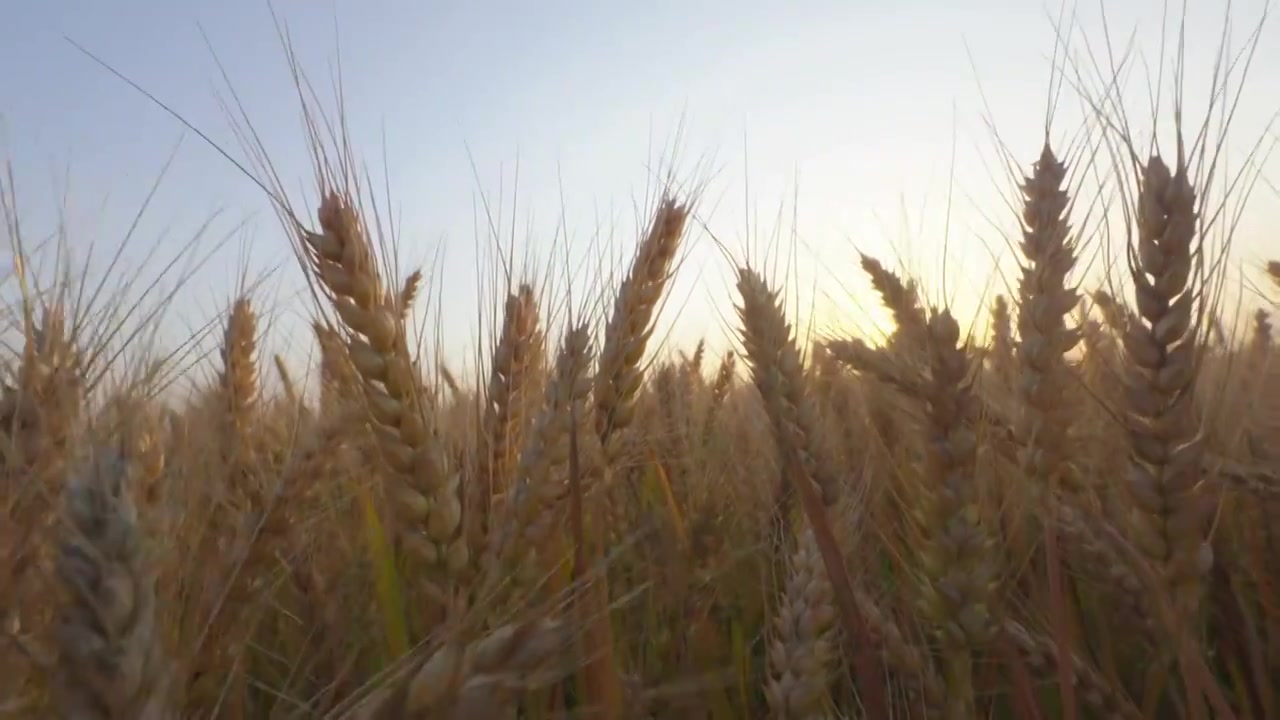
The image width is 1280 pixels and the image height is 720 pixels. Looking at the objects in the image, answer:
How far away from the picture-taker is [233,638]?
1.30 meters

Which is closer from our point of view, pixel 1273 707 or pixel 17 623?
pixel 17 623

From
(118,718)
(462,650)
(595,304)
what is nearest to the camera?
(118,718)

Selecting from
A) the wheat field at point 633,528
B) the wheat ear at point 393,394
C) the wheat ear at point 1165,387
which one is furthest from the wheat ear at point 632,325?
the wheat ear at point 1165,387

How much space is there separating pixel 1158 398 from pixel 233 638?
1.27m

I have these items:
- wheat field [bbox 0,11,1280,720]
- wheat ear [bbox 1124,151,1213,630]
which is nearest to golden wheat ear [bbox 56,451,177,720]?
wheat field [bbox 0,11,1280,720]

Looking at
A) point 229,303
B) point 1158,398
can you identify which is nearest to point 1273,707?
point 1158,398

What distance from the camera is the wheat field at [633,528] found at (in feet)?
3.05

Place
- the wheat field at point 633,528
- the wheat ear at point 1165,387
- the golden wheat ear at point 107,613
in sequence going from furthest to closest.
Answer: the wheat ear at point 1165,387
the wheat field at point 633,528
the golden wheat ear at point 107,613

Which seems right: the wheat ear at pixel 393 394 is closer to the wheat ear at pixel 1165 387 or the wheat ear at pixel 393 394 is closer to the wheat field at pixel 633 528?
the wheat field at pixel 633 528

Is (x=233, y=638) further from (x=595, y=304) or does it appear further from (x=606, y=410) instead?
(x=595, y=304)

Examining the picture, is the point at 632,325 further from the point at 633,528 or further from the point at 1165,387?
the point at 1165,387

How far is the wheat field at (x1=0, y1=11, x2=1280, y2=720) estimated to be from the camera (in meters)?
0.93

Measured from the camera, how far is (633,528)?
210 cm

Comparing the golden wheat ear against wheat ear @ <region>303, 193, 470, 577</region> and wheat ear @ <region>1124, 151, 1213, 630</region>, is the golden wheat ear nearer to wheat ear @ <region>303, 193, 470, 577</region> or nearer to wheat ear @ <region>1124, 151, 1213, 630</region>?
wheat ear @ <region>303, 193, 470, 577</region>
